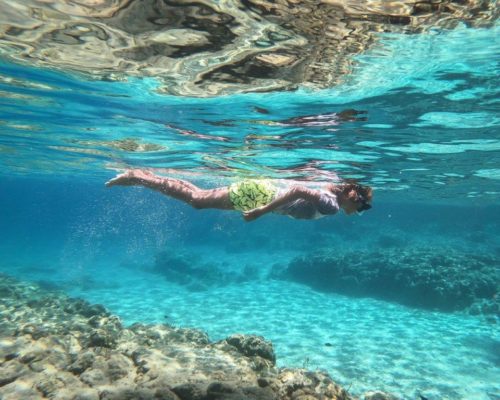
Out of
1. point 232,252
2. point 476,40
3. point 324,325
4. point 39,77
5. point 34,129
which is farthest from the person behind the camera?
point 232,252

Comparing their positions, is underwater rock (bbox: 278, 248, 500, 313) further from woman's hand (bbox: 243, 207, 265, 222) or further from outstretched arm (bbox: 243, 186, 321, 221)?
woman's hand (bbox: 243, 207, 265, 222)

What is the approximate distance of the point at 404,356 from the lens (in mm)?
13398

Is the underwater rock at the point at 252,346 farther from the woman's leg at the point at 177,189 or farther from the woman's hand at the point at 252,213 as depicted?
the woman's hand at the point at 252,213

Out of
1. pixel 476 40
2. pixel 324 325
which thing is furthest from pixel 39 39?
pixel 324 325

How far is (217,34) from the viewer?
21.7 feet

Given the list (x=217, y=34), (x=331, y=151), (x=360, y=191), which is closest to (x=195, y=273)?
(x=331, y=151)

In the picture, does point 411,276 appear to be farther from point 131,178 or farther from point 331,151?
point 131,178

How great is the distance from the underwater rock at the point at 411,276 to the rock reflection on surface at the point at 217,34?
59.0 ft

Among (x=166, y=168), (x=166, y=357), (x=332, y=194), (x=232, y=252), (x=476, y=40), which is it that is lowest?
(x=232, y=252)

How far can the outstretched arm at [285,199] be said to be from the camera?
621 centimetres

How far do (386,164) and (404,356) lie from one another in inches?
368

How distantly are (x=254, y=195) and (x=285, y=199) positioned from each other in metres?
2.66

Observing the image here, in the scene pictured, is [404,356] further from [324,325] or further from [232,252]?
[232,252]

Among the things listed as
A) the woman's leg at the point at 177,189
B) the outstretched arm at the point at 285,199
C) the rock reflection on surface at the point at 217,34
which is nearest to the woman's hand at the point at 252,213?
the outstretched arm at the point at 285,199
